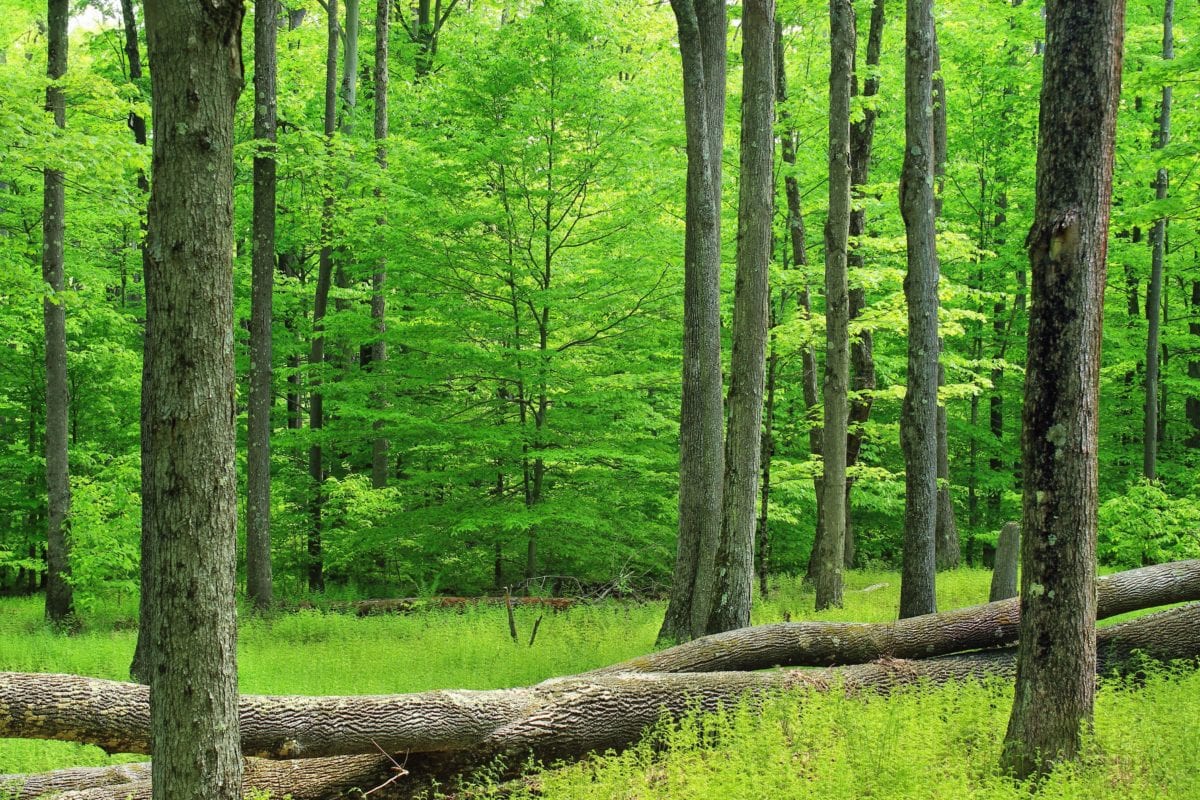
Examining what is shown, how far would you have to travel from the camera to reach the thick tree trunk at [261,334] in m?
13.0

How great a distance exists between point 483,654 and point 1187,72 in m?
10.2

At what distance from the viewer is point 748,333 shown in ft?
30.1

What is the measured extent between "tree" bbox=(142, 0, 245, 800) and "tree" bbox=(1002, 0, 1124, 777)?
13.5 ft

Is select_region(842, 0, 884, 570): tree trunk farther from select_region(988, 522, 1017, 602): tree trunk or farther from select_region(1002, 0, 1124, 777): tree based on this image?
select_region(1002, 0, 1124, 777): tree

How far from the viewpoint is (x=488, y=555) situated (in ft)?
53.0

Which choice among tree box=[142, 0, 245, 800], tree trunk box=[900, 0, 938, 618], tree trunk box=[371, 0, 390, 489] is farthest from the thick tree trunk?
tree box=[142, 0, 245, 800]

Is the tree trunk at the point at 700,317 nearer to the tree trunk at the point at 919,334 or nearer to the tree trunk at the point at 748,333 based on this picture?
the tree trunk at the point at 748,333

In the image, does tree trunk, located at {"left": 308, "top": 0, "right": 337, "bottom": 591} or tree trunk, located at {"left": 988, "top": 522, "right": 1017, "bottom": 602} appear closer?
tree trunk, located at {"left": 988, "top": 522, "right": 1017, "bottom": 602}

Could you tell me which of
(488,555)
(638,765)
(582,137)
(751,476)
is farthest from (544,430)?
(638,765)

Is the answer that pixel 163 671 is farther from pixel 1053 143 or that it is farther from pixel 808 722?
pixel 1053 143

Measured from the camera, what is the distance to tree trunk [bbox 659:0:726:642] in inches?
388

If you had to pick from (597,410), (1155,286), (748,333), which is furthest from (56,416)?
(1155,286)

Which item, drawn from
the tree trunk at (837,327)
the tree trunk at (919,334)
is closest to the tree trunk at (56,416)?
the tree trunk at (837,327)

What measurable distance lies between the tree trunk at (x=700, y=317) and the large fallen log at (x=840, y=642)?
2466 millimetres
